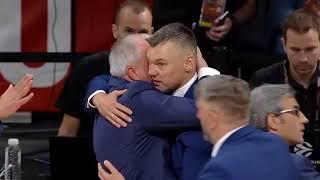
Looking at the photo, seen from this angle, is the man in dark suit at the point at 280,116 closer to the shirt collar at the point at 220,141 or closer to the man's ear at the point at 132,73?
the shirt collar at the point at 220,141

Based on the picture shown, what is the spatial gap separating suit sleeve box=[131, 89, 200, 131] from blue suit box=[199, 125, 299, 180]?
12.3 inches

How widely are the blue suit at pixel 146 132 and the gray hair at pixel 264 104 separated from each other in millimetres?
259

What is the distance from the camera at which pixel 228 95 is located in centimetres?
308

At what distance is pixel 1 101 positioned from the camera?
4.04 m

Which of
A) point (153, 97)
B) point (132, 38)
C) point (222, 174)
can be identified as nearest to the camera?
point (222, 174)

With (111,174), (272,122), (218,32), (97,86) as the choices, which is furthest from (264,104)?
(218,32)

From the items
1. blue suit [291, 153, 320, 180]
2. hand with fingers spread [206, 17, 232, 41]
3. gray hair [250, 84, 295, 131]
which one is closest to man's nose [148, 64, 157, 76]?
gray hair [250, 84, 295, 131]

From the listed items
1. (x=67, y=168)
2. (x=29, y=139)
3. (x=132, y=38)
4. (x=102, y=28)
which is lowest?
(x=29, y=139)

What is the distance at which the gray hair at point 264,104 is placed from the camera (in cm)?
345

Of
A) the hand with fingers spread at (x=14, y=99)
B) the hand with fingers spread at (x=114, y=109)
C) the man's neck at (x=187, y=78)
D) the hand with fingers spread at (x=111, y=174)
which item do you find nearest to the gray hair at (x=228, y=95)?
the man's neck at (x=187, y=78)

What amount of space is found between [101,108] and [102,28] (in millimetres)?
2583

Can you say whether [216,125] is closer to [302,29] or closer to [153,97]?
[153,97]

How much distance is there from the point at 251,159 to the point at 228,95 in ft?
0.79

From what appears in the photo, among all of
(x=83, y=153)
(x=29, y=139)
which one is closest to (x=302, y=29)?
(x=83, y=153)
